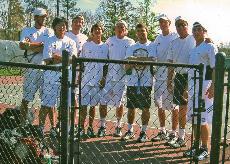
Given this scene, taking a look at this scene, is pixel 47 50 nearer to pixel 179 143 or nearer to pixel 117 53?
pixel 117 53

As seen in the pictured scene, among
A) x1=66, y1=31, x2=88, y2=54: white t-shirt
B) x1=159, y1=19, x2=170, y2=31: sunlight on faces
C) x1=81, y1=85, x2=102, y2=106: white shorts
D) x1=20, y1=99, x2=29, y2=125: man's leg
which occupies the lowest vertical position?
x1=20, y1=99, x2=29, y2=125: man's leg

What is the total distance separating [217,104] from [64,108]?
1.36 m

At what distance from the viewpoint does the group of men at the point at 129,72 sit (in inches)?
271

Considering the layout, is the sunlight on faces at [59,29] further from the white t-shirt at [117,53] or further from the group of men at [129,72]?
the white t-shirt at [117,53]

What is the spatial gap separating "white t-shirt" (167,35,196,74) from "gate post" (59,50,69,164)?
381cm

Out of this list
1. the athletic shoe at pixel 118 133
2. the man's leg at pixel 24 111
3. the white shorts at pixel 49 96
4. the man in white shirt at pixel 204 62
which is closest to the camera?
the man's leg at pixel 24 111

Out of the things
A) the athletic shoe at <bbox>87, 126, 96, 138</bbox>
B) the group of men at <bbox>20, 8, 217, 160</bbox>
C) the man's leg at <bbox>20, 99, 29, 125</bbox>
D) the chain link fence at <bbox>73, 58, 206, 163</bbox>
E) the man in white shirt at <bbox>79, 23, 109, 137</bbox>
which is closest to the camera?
the man's leg at <bbox>20, 99, 29, 125</bbox>

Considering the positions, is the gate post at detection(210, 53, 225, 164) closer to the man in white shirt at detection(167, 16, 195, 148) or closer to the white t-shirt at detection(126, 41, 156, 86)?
the man in white shirt at detection(167, 16, 195, 148)

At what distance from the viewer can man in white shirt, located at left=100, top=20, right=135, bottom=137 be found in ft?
26.3

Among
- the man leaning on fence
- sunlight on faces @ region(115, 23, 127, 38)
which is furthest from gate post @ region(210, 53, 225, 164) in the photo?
sunlight on faces @ region(115, 23, 127, 38)

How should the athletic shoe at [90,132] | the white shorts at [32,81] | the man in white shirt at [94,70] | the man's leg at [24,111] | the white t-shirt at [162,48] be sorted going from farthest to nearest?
the man in white shirt at [94,70]
the athletic shoe at [90,132]
the white t-shirt at [162,48]
the white shorts at [32,81]
the man's leg at [24,111]

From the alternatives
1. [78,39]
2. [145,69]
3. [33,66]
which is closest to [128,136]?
[145,69]

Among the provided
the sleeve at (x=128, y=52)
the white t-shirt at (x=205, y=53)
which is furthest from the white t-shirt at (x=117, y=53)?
the white t-shirt at (x=205, y=53)

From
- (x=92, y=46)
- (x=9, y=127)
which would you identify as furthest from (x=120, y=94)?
(x=9, y=127)
